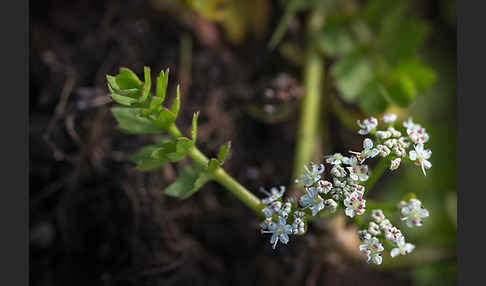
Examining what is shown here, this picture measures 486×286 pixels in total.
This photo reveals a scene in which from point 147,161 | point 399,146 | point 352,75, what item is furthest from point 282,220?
point 352,75

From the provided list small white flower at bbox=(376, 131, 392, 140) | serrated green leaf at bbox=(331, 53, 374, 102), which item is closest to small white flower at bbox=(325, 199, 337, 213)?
small white flower at bbox=(376, 131, 392, 140)

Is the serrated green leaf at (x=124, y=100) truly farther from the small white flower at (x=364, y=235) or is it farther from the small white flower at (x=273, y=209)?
the small white flower at (x=364, y=235)

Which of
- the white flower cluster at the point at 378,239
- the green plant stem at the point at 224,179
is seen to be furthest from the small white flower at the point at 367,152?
the green plant stem at the point at 224,179

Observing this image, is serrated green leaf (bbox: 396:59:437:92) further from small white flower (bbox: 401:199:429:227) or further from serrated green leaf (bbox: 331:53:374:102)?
small white flower (bbox: 401:199:429:227)

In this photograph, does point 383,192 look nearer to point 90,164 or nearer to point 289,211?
point 289,211

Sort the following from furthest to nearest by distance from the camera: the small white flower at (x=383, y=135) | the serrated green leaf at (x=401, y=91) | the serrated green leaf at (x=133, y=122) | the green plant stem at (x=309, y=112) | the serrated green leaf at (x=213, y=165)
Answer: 1. the green plant stem at (x=309, y=112)
2. the serrated green leaf at (x=401, y=91)
3. the serrated green leaf at (x=133, y=122)
4. the serrated green leaf at (x=213, y=165)
5. the small white flower at (x=383, y=135)

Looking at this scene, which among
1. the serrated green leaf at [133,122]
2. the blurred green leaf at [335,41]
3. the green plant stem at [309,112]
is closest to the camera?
the serrated green leaf at [133,122]

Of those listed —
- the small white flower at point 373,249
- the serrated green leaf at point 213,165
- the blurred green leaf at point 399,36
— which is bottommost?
the small white flower at point 373,249

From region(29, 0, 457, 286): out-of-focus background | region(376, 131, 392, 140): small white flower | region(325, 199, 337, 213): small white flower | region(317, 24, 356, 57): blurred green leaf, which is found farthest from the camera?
→ region(317, 24, 356, 57): blurred green leaf
